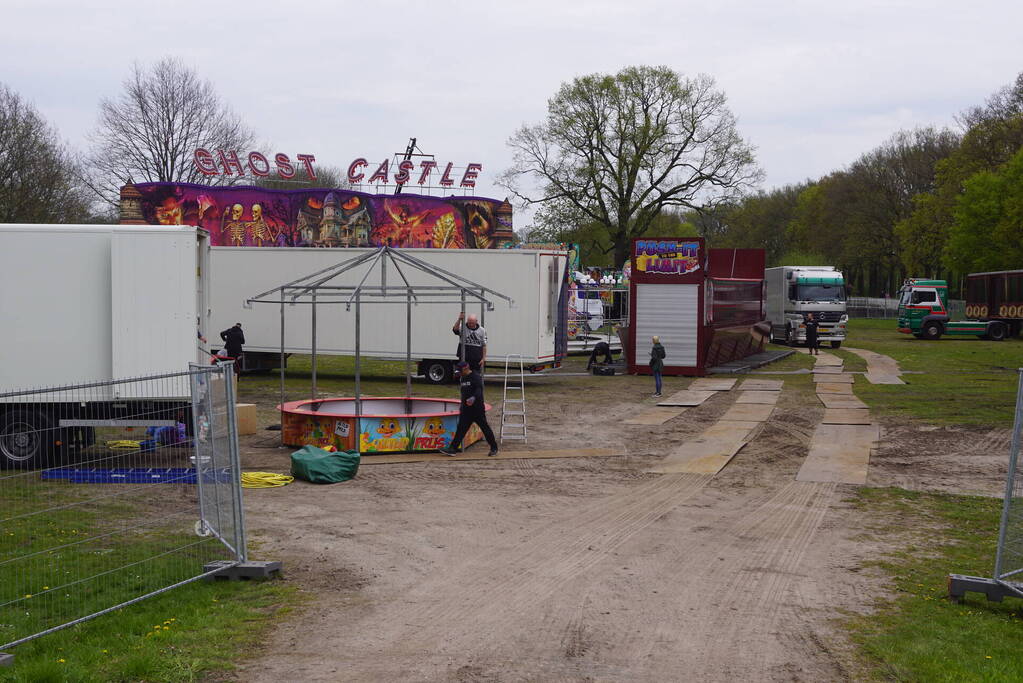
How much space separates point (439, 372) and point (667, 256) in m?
7.67

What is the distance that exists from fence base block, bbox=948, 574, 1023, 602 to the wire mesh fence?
5705 mm

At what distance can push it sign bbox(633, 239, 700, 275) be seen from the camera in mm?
28141

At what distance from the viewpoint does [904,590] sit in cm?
795

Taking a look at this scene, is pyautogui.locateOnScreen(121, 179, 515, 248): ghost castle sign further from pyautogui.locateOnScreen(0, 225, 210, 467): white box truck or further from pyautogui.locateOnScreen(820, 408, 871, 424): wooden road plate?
pyautogui.locateOnScreen(0, 225, 210, 467): white box truck

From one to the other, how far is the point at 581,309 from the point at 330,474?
3680cm

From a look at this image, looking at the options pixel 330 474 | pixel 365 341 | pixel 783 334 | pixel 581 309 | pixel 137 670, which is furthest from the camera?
pixel 581 309

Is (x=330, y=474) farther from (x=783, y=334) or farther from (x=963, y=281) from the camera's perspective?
(x=963, y=281)

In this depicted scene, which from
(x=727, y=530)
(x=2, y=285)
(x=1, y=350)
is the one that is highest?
(x=2, y=285)

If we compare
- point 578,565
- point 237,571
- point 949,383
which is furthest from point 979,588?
point 949,383

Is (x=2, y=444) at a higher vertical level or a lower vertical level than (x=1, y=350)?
lower

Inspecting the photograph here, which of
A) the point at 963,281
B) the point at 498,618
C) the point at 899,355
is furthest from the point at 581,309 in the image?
the point at 498,618

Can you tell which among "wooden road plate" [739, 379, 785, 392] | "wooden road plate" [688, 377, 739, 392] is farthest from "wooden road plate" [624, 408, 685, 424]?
"wooden road plate" [739, 379, 785, 392]

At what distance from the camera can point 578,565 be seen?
8.59 meters

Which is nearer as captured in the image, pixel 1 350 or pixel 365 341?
pixel 1 350
